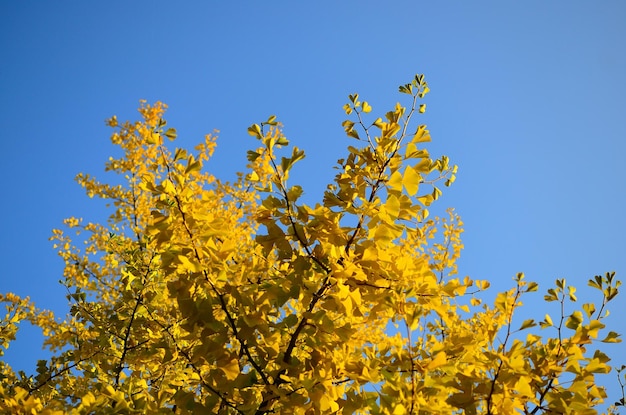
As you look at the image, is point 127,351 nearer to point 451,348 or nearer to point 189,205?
point 189,205

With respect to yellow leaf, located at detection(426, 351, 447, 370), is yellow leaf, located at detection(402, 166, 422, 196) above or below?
above

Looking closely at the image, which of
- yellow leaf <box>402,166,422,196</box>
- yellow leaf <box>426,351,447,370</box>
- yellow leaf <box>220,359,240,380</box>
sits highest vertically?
yellow leaf <box>402,166,422,196</box>

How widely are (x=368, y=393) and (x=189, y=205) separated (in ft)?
3.20

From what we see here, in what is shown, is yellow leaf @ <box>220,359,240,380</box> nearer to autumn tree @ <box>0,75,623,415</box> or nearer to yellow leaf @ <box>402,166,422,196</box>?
autumn tree @ <box>0,75,623,415</box>

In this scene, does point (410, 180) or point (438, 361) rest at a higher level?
point (410, 180)

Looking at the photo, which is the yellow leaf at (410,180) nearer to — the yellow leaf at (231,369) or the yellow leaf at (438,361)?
the yellow leaf at (438,361)

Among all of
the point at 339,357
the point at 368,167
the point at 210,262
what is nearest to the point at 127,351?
the point at 210,262

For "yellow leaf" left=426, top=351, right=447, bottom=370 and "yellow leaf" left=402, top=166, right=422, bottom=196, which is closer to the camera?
"yellow leaf" left=426, top=351, right=447, bottom=370

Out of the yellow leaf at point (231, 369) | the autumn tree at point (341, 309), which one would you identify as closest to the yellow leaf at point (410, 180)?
the autumn tree at point (341, 309)

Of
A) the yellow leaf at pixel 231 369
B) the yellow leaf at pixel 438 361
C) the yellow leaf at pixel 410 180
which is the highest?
the yellow leaf at pixel 410 180

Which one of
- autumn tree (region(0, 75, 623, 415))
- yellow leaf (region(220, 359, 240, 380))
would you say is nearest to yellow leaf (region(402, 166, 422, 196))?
autumn tree (region(0, 75, 623, 415))

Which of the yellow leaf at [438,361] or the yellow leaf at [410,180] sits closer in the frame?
the yellow leaf at [438,361]

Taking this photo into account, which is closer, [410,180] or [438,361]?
[438,361]

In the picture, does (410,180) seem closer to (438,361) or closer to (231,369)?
(438,361)
